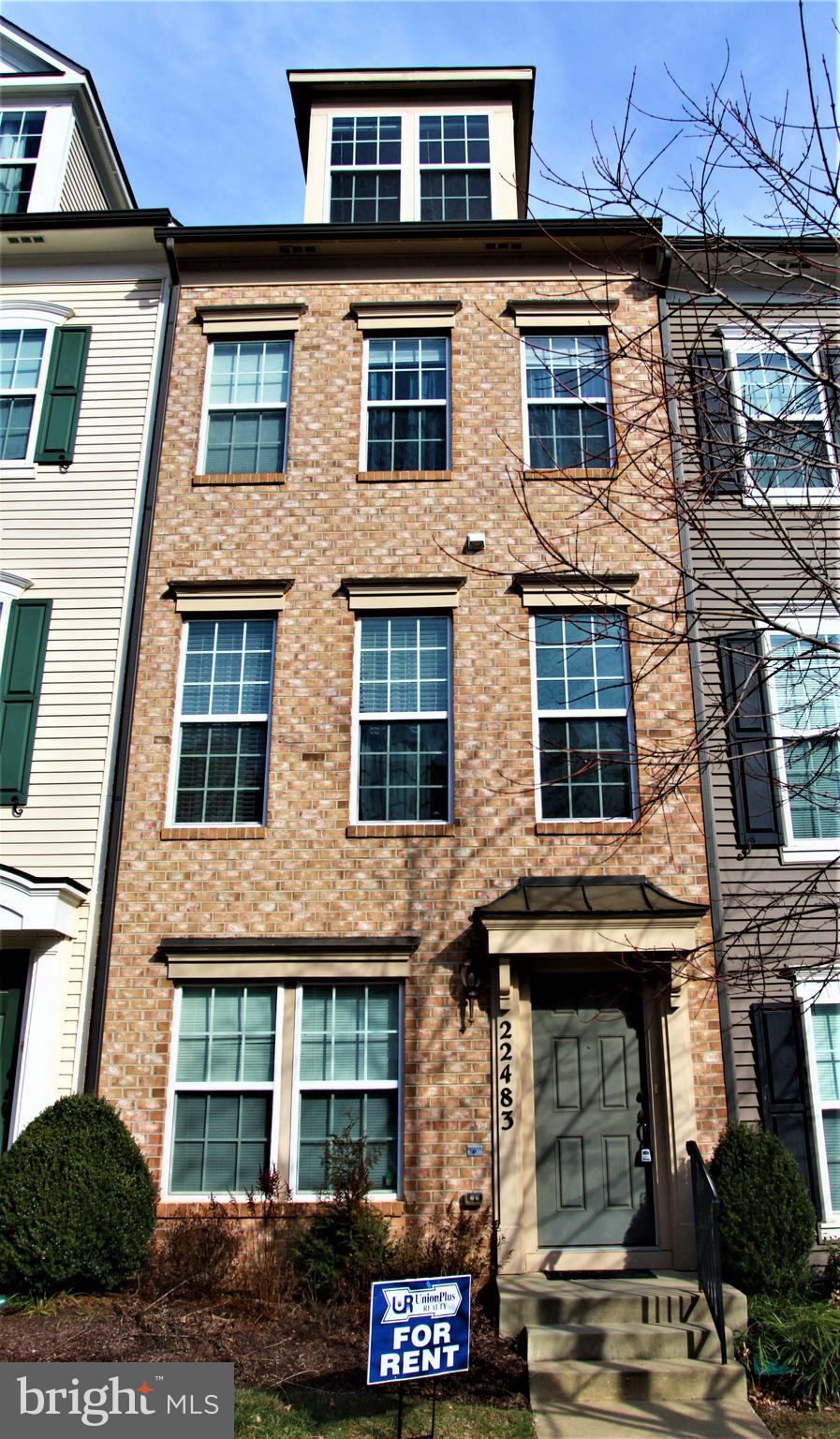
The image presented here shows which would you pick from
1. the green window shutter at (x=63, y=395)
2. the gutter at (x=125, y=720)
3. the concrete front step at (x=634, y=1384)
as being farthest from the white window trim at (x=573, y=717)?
the green window shutter at (x=63, y=395)

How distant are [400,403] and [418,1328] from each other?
8499 mm

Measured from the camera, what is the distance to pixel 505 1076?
28.5 ft

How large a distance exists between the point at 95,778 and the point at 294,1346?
16.3 feet

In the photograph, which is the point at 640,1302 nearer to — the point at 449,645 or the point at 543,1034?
the point at 543,1034

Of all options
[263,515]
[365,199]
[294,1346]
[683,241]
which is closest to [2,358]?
[263,515]

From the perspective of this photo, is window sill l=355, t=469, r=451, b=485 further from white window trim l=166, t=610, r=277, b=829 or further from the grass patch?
the grass patch

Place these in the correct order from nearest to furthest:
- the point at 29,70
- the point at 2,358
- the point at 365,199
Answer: the point at 2,358 → the point at 365,199 → the point at 29,70

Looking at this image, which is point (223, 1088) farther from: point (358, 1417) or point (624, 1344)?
point (624, 1344)

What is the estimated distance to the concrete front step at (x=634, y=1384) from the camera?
266 inches

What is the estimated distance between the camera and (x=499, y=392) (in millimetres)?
10945

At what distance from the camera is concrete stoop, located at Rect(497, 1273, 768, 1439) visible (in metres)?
6.45

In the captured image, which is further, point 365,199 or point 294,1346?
point 365,199

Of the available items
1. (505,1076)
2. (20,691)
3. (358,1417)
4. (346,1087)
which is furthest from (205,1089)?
(20,691)

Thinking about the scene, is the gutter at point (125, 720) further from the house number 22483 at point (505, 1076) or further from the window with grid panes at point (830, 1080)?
the window with grid panes at point (830, 1080)
